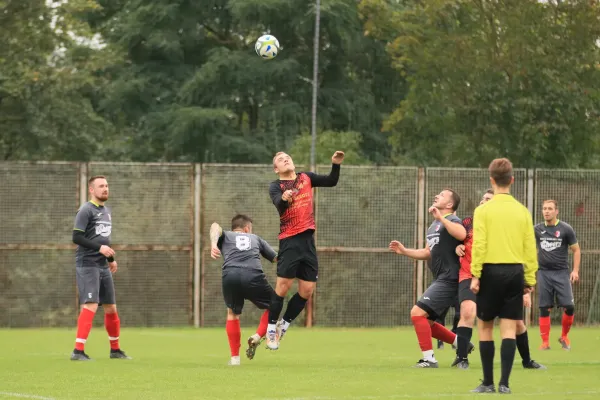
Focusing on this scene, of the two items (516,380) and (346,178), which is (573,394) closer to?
(516,380)

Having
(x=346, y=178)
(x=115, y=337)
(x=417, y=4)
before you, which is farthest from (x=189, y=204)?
(x=417, y=4)

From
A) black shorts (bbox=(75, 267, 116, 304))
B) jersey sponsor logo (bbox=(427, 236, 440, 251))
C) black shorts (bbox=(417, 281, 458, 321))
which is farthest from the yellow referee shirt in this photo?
black shorts (bbox=(75, 267, 116, 304))

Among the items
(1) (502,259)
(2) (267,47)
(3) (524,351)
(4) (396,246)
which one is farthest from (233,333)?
(2) (267,47)

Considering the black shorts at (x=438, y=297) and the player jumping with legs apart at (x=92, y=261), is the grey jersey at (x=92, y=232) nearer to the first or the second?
the player jumping with legs apart at (x=92, y=261)

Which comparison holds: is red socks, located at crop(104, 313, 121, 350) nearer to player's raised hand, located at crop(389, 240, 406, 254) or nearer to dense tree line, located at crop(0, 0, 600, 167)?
player's raised hand, located at crop(389, 240, 406, 254)

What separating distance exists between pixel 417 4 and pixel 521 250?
19.3m

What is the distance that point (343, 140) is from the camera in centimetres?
3419

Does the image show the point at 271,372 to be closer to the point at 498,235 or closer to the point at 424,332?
the point at 424,332

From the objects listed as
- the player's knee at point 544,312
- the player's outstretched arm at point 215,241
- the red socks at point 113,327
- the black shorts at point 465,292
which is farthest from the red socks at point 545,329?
the red socks at point 113,327

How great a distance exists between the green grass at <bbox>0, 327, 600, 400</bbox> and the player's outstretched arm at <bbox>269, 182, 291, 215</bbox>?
1.64m

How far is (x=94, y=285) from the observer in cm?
1415

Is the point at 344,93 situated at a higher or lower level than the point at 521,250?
higher

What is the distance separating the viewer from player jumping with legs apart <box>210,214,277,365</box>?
13414 mm

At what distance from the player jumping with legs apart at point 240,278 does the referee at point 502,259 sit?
12.4ft
